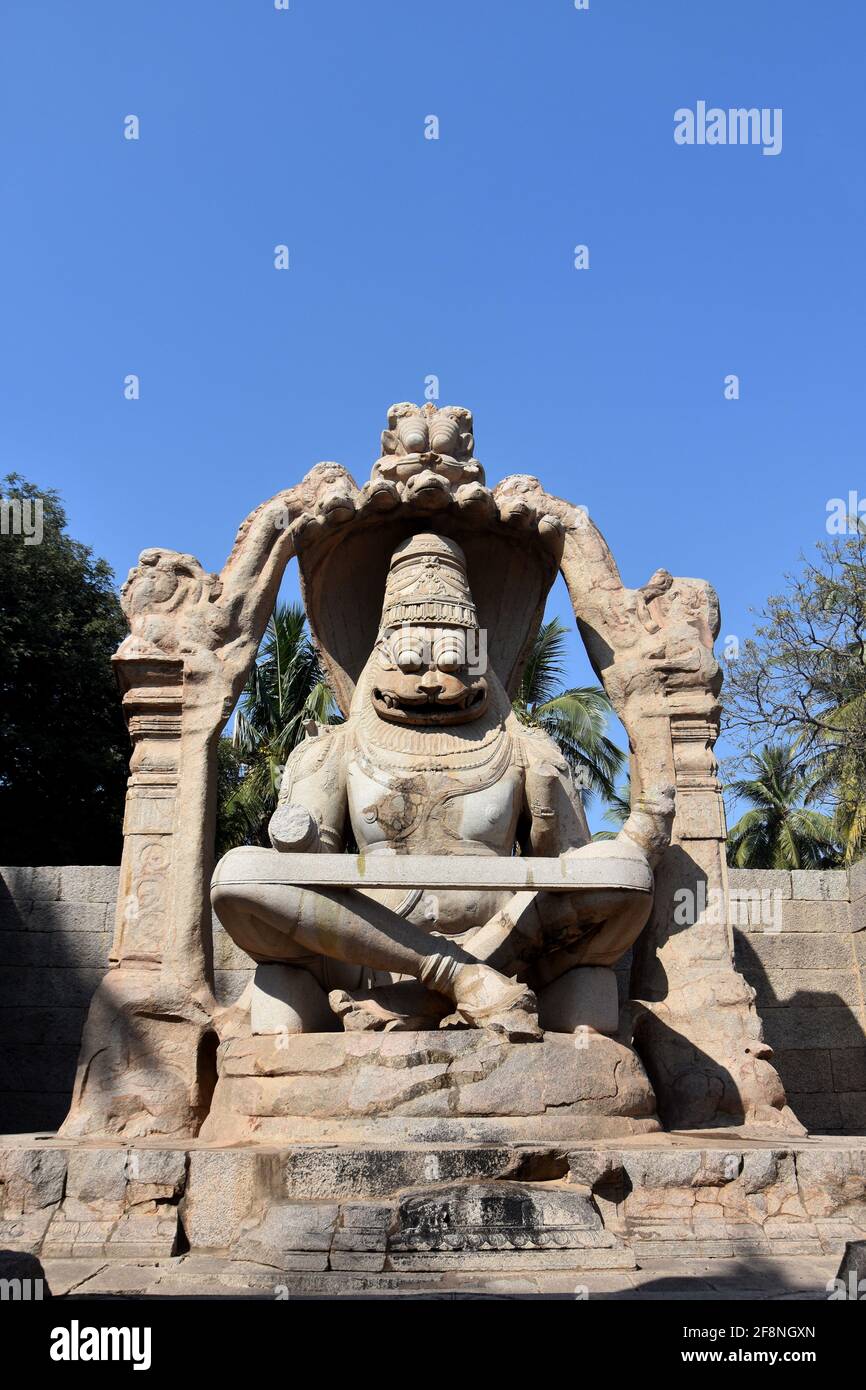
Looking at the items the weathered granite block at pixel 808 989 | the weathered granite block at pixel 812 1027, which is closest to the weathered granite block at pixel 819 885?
the weathered granite block at pixel 808 989

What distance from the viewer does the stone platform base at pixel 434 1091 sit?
16.6ft

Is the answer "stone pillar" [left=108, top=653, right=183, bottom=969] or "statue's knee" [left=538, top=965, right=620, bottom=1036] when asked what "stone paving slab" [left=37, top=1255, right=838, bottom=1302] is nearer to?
"statue's knee" [left=538, top=965, right=620, bottom=1036]

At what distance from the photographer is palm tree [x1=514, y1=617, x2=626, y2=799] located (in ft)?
66.1

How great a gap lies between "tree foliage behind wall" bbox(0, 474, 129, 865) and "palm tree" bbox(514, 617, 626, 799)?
269 inches

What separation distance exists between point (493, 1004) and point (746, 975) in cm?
387

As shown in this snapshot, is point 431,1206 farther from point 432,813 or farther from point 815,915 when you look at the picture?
point 815,915

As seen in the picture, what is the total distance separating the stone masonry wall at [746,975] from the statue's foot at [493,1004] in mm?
2974

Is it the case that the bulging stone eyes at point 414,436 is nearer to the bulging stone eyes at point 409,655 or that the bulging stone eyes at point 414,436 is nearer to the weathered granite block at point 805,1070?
the bulging stone eyes at point 409,655

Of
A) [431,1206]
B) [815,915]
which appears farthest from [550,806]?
[815,915]

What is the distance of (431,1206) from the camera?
4180mm

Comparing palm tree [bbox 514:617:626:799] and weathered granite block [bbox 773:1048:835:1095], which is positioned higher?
palm tree [bbox 514:617:626:799]

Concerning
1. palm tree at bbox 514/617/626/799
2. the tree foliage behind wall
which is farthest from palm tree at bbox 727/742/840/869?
the tree foliage behind wall

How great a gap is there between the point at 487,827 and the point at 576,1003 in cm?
111
